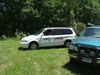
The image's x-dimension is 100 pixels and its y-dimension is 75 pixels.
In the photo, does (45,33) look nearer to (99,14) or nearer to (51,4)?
(51,4)

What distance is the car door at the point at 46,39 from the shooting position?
8578 mm

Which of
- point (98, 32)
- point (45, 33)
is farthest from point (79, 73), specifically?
point (45, 33)

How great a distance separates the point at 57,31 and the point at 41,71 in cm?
473

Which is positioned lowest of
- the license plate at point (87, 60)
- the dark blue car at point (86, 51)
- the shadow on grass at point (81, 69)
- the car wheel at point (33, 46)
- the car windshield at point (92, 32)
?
the shadow on grass at point (81, 69)

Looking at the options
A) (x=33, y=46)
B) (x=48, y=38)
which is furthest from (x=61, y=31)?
(x=33, y=46)

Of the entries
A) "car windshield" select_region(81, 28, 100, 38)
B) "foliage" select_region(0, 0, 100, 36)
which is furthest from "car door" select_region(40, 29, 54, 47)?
"foliage" select_region(0, 0, 100, 36)

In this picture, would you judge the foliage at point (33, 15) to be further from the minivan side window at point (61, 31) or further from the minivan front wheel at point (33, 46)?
the minivan front wheel at point (33, 46)

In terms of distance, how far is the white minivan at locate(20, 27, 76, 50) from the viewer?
8332 millimetres

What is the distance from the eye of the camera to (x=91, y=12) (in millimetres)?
20516

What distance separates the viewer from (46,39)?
8.64 m

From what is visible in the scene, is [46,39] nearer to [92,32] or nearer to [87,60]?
[92,32]

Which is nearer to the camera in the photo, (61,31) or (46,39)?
(46,39)

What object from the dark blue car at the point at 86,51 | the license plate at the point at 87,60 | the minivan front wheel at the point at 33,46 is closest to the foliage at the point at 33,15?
the minivan front wheel at the point at 33,46

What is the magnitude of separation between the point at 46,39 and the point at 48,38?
0.54 feet
